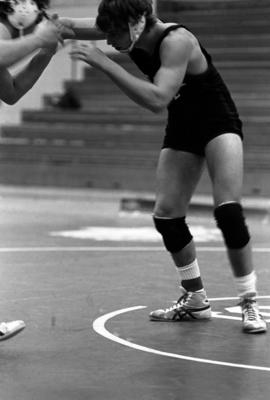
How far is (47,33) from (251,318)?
1766mm

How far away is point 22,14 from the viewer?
4480 mm

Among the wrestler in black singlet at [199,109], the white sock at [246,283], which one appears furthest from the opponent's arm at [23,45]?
the white sock at [246,283]

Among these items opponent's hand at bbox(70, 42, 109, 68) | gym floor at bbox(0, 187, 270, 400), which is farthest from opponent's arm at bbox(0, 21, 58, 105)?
gym floor at bbox(0, 187, 270, 400)

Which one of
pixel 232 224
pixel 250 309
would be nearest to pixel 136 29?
pixel 232 224

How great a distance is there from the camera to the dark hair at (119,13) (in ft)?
15.3

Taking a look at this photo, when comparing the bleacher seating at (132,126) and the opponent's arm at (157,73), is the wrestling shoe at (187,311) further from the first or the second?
the bleacher seating at (132,126)

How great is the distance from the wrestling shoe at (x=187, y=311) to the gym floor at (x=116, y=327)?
0.07m

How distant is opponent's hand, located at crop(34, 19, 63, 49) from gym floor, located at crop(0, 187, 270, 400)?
1.37 meters

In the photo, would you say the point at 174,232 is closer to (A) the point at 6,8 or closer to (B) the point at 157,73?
(B) the point at 157,73

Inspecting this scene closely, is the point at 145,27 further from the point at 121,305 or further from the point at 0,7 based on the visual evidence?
the point at 121,305

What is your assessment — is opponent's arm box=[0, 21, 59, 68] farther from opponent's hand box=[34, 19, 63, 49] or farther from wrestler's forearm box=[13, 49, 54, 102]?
wrestler's forearm box=[13, 49, 54, 102]

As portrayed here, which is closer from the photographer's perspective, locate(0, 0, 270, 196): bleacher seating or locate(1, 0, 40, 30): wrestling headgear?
locate(1, 0, 40, 30): wrestling headgear

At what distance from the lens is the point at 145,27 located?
4922 mm

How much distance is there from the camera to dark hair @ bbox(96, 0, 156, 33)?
4668 mm
